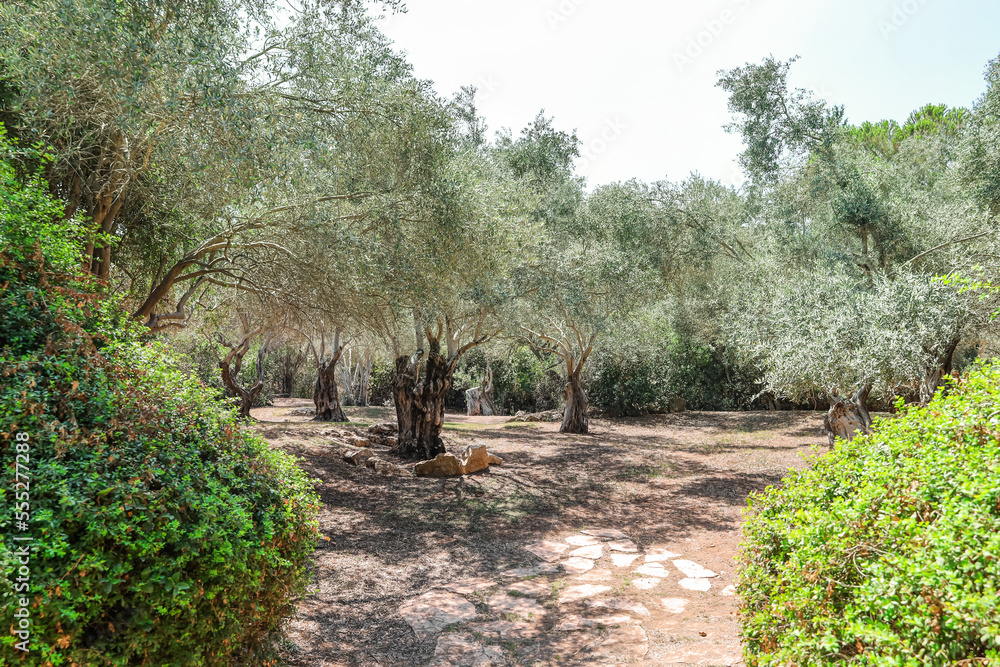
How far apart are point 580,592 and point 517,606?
0.70 metres

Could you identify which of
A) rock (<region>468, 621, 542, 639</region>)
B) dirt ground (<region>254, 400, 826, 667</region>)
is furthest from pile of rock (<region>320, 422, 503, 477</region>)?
rock (<region>468, 621, 542, 639</region>)

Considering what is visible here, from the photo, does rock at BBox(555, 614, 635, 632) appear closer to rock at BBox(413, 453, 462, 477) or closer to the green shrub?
the green shrub

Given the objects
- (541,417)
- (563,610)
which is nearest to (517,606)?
(563,610)

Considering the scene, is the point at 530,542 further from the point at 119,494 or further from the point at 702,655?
the point at 119,494

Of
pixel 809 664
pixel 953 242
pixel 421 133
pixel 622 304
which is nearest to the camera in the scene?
pixel 809 664

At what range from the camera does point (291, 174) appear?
670 centimetres

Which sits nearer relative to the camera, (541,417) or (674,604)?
(674,604)

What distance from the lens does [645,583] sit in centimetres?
570

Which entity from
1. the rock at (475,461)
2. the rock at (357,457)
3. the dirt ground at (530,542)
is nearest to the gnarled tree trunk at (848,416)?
the dirt ground at (530,542)

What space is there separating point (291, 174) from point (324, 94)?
54.4 inches

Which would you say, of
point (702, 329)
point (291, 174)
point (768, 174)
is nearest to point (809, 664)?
point (291, 174)

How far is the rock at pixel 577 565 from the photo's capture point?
241 inches

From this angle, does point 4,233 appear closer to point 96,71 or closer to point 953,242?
point 96,71

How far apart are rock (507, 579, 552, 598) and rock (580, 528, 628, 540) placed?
1.84m
